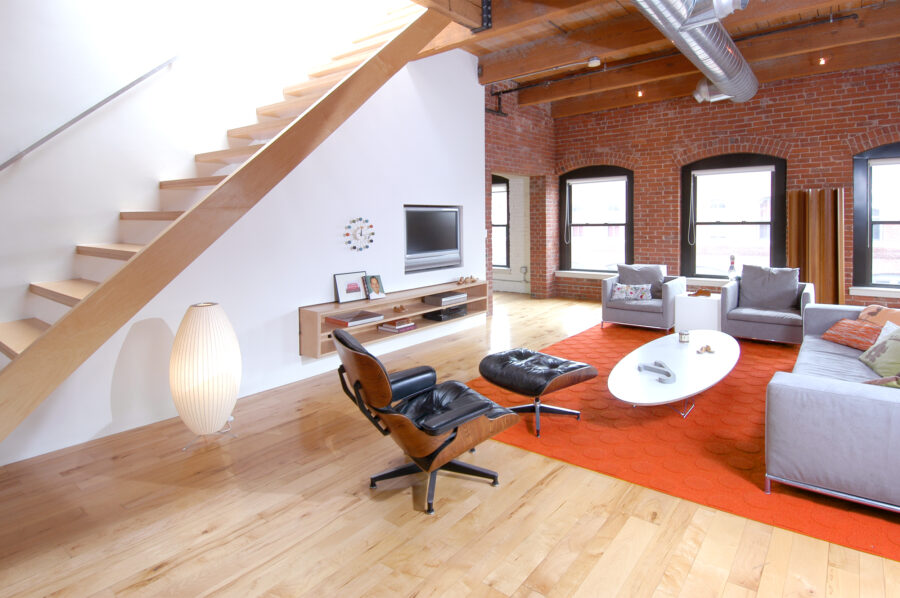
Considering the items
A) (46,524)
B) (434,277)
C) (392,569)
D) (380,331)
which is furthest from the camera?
(434,277)

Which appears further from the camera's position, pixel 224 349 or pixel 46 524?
pixel 224 349

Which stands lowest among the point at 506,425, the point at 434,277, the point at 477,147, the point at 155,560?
the point at 155,560

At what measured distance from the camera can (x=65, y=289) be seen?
3150 mm

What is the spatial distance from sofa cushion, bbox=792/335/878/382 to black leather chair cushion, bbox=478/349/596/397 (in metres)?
1.39

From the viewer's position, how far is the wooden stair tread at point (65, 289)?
2.88 metres

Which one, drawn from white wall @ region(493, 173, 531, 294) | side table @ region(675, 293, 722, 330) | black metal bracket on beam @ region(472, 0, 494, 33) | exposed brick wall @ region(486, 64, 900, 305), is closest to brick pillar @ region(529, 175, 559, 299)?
exposed brick wall @ region(486, 64, 900, 305)

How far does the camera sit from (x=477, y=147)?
7.00 metres

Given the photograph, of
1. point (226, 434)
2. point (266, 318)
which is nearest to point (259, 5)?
point (266, 318)

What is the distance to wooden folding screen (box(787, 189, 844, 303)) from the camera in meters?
6.80

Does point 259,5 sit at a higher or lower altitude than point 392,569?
higher

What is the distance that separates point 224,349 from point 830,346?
430 centimetres

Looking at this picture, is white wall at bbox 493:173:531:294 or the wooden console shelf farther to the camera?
white wall at bbox 493:173:531:294

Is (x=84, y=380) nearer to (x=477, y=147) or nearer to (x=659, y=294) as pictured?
(x=477, y=147)

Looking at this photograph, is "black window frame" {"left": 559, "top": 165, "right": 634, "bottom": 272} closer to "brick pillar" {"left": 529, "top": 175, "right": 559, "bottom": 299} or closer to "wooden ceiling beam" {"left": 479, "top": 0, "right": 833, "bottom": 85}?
"brick pillar" {"left": 529, "top": 175, "right": 559, "bottom": 299}
